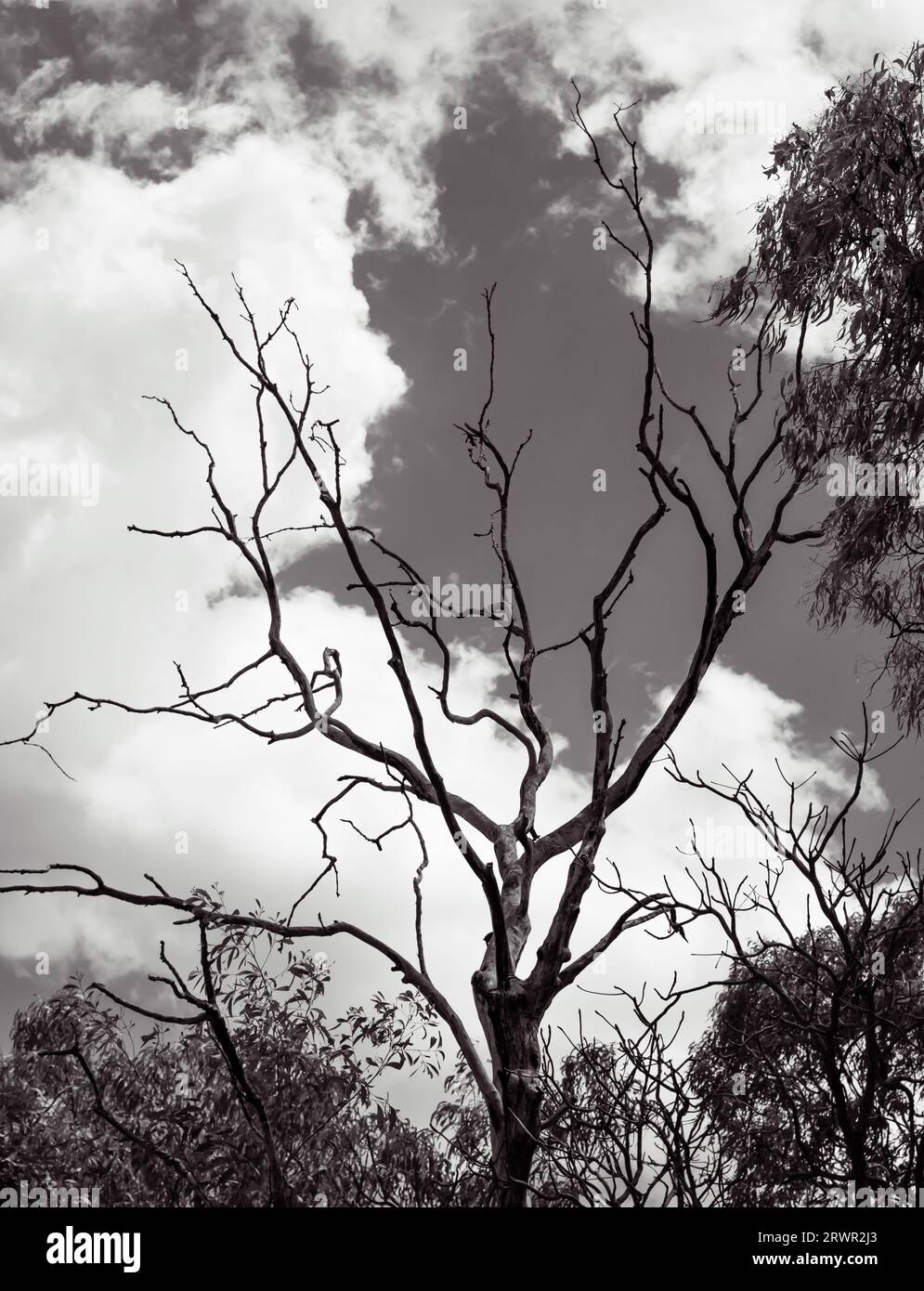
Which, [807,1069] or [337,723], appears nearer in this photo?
[807,1069]

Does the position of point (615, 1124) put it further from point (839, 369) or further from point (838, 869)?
point (839, 369)

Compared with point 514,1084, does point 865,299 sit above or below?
above

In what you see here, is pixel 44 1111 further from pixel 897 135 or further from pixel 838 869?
pixel 897 135

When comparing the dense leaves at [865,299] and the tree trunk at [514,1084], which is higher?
the dense leaves at [865,299]

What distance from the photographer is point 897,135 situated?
5.65m

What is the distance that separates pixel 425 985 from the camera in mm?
4105

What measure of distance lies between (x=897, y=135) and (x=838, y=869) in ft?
16.0

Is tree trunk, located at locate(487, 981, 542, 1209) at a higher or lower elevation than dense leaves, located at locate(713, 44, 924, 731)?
lower
